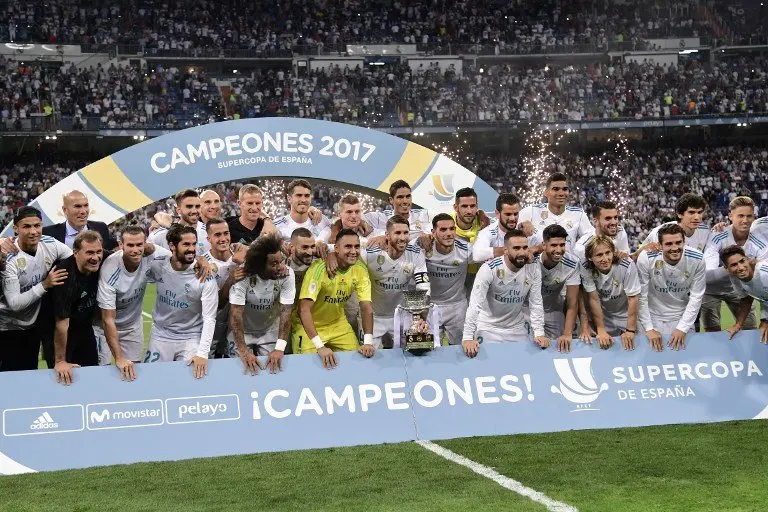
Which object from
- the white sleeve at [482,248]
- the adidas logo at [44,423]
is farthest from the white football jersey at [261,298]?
the white sleeve at [482,248]

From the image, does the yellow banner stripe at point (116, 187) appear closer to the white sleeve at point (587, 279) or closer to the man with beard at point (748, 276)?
the white sleeve at point (587, 279)

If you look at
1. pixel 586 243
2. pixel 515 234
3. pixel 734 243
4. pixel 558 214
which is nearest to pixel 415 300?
pixel 515 234

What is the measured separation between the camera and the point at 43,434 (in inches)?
292

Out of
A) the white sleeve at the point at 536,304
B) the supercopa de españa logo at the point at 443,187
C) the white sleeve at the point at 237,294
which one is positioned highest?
the supercopa de españa logo at the point at 443,187

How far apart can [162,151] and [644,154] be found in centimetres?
3432

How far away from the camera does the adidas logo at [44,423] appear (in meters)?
7.44

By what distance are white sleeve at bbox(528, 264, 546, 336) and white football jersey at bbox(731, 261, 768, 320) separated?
6.03 ft

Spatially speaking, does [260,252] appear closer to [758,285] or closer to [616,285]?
[616,285]

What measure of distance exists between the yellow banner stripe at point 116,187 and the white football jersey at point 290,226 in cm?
198

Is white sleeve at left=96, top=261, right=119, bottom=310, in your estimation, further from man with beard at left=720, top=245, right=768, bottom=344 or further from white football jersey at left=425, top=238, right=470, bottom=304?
→ man with beard at left=720, top=245, right=768, bottom=344

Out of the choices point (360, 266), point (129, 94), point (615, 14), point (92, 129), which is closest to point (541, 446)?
point (360, 266)

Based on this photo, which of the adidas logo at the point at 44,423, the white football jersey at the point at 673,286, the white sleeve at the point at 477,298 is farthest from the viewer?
the white football jersey at the point at 673,286

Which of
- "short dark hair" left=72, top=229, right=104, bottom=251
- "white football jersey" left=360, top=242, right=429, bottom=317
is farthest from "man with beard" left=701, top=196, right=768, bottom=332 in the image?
"short dark hair" left=72, top=229, right=104, bottom=251

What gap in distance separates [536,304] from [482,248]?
0.86m
